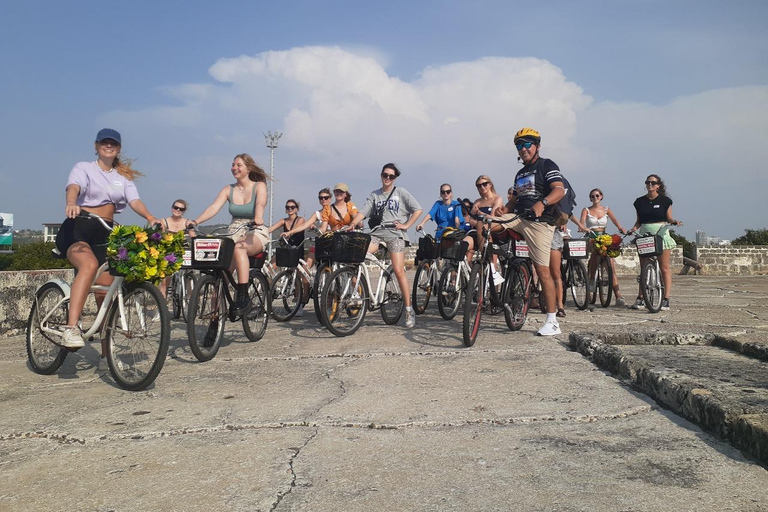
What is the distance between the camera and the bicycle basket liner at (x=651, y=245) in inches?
323

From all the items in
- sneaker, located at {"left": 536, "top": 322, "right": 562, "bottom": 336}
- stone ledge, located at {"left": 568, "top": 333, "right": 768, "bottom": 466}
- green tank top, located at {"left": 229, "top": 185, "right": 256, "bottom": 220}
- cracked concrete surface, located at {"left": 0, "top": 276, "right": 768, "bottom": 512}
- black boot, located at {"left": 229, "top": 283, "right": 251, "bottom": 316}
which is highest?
green tank top, located at {"left": 229, "top": 185, "right": 256, "bottom": 220}

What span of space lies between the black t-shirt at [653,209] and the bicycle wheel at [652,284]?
0.69 m

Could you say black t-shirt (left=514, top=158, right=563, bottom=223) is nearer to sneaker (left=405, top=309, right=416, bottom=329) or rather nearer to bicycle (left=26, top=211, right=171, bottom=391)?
sneaker (left=405, top=309, right=416, bottom=329)

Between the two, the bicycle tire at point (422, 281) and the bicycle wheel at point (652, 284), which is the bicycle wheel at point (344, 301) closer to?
the bicycle tire at point (422, 281)

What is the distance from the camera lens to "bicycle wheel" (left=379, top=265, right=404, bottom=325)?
22.1 feet

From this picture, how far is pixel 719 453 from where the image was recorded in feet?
8.30

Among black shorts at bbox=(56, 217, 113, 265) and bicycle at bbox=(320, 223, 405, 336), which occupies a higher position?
black shorts at bbox=(56, 217, 113, 265)

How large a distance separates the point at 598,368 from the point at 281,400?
2.14m

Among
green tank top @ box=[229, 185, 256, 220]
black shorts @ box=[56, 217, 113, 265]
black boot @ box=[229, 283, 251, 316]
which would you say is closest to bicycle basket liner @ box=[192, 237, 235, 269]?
black boot @ box=[229, 283, 251, 316]

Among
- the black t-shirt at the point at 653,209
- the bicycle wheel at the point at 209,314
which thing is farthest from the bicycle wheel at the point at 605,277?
the bicycle wheel at the point at 209,314

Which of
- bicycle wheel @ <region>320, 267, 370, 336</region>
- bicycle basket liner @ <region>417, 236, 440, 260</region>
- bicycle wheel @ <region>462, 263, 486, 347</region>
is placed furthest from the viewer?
bicycle basket liner @ <region>417, 236, 440, 260</region>

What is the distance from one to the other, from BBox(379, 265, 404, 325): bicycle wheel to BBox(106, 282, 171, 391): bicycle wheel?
116 inches

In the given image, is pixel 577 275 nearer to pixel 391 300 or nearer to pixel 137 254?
pixel 391 300

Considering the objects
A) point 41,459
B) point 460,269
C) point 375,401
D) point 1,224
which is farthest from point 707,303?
point 1,224
